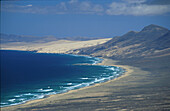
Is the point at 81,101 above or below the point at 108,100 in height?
above

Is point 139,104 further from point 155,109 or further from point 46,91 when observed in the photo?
point 46,91

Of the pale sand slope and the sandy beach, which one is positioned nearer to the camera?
the sandy beach

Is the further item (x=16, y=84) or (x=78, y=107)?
(x=16, y=84)

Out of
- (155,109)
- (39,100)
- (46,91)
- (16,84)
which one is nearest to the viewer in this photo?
(155,109)

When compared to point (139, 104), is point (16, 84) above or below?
above

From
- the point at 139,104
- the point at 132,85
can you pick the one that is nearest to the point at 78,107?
the point at 139,104

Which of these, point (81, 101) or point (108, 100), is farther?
point (81, 101)

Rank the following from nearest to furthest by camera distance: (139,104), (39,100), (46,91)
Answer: (139,104) < (39,100) < (46,91)

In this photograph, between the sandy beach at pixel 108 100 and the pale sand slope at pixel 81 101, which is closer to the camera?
the sandy beach at pixel 108 100

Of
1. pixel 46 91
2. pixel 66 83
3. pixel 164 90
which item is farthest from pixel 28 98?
pixel 164 90
